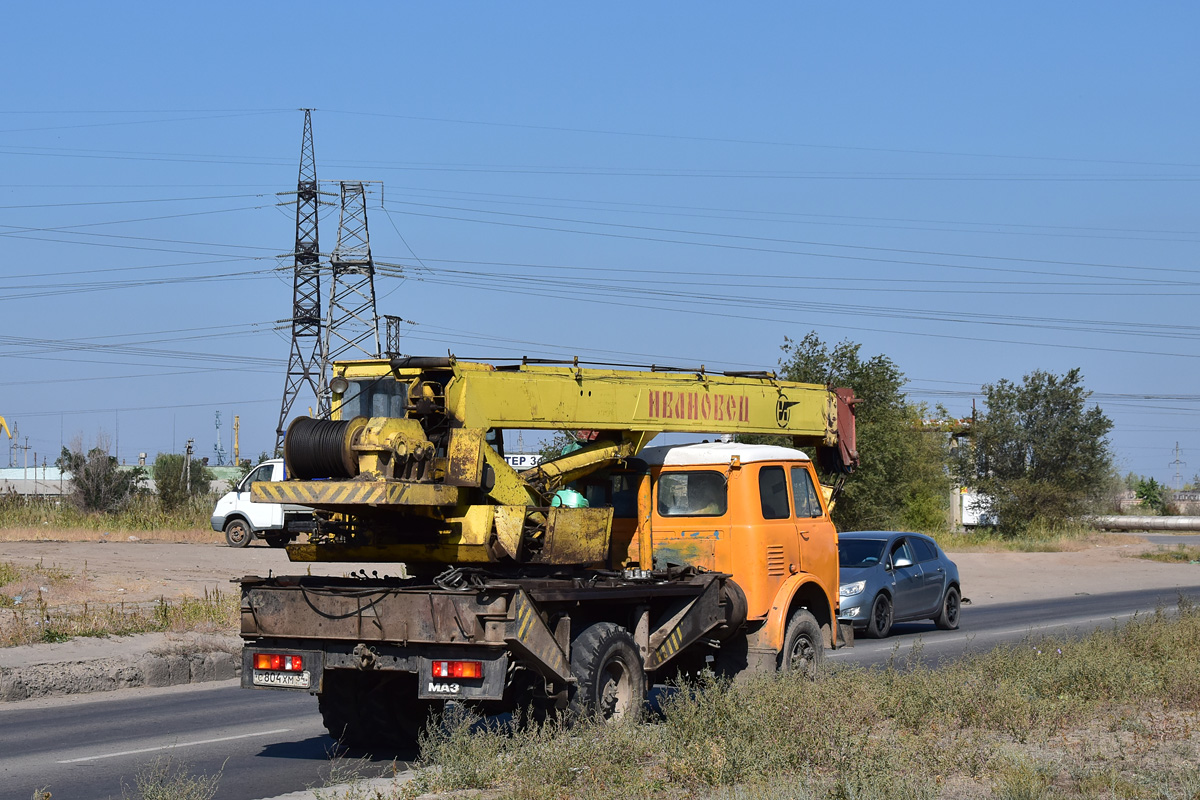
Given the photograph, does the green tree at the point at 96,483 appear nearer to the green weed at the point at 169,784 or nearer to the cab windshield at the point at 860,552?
the cab windshield at the point at 860,552

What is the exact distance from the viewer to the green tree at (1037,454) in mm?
50250

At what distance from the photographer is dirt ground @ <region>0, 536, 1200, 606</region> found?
21094 mm

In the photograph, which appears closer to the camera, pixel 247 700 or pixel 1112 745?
pixel 1112 745

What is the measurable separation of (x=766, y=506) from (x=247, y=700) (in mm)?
6061

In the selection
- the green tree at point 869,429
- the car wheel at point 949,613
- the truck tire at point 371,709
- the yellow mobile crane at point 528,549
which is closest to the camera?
the yellow mobile crane at point 528,549

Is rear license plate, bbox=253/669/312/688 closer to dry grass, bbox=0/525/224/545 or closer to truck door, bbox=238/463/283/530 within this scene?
dry grass, bbox=0/525/224/545

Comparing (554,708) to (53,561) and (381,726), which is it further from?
(53,561)

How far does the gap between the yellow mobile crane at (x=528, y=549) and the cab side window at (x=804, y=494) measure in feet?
0.11

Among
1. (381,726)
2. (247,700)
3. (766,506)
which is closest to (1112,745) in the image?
(766,506)

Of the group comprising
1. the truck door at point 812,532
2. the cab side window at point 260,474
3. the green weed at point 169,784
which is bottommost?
the green weed at point 169,784

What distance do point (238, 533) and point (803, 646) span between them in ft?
80.8

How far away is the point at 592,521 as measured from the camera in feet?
32.6

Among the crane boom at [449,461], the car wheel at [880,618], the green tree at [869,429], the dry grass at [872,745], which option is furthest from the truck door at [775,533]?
the green tree at [869,429]

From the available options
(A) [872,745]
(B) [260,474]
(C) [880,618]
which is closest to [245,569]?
(B) [260,474]
